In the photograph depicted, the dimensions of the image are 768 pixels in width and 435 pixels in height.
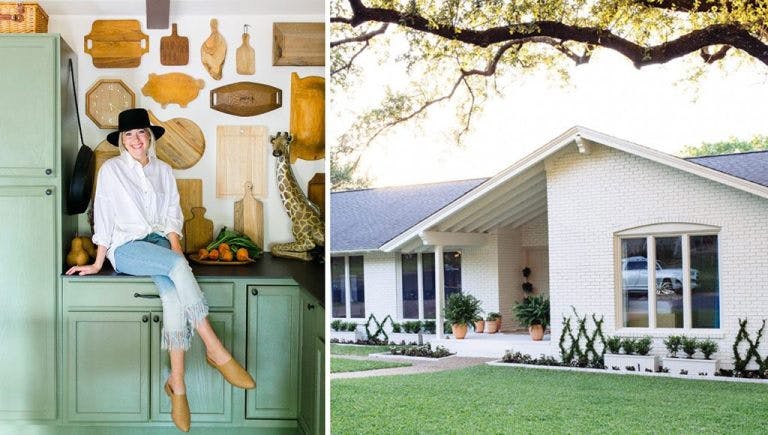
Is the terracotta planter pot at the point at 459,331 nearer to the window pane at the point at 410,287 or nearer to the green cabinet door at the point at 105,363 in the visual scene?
the window pane at the point at 410,287

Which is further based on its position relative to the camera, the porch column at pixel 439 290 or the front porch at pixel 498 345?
the porch column at pixel 439 290

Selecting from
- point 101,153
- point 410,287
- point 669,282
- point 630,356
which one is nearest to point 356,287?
point 410,287

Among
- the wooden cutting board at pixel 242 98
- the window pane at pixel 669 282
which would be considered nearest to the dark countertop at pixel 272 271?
the wooden cutting board at pixel 242 98

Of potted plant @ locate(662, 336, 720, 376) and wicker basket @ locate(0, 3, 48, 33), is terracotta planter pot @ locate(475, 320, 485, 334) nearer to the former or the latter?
potted plant @ locate(662, 336, 720, 376)

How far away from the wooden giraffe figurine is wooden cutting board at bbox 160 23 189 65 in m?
0.72

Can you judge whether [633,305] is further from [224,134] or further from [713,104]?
[224,134]

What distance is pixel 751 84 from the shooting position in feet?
14.7

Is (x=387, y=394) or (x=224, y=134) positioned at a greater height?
(x=224, y=134)

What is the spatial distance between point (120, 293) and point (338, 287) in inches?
46.4

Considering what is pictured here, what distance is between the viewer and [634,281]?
14.8 feet

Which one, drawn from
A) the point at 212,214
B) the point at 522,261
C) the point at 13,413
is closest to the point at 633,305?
the point at 522,261

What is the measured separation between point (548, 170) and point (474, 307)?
793 millimetres

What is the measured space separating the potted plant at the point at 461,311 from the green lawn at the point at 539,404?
0.21m

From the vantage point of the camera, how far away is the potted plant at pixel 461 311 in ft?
15.5
